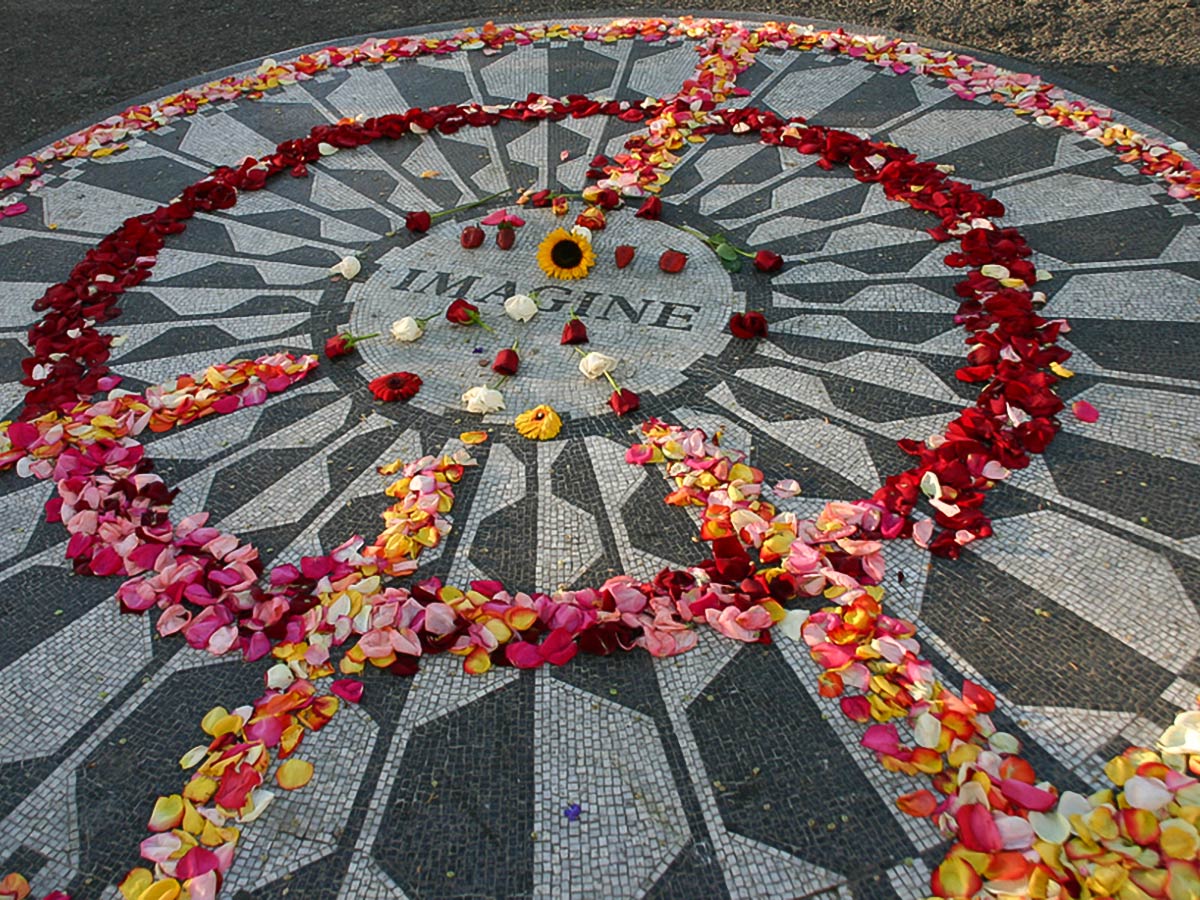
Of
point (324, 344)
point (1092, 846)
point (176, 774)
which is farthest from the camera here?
point (324, 344)

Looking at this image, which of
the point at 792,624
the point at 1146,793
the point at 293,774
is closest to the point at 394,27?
the point at 792,624

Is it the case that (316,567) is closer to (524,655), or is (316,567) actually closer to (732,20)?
(524,655)

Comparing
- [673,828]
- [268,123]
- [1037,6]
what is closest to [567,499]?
[673,828]

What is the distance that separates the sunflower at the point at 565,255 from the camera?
242 inches

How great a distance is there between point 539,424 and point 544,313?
1.24m

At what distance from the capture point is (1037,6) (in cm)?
Answer: 971

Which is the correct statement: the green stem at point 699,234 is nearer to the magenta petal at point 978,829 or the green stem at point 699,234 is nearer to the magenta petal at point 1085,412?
the magenta petal at point 1085,412

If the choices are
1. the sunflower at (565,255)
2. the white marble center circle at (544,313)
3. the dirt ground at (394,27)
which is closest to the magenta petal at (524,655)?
the white marble center circle at (544,313)

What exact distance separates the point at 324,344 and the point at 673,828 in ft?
12.9

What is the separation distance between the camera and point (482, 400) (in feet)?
17.1

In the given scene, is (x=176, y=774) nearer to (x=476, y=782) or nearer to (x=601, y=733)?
(x=476, y=782)

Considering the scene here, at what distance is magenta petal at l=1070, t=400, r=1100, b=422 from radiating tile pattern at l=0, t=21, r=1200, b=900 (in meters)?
0.11

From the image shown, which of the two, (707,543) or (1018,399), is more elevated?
(1018,399)

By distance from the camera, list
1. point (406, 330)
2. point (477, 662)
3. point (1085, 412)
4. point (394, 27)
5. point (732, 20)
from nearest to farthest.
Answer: point (477, 662) → point (1085, 412) → point (406, 330) → point (732, 20) → point (394, 27)
